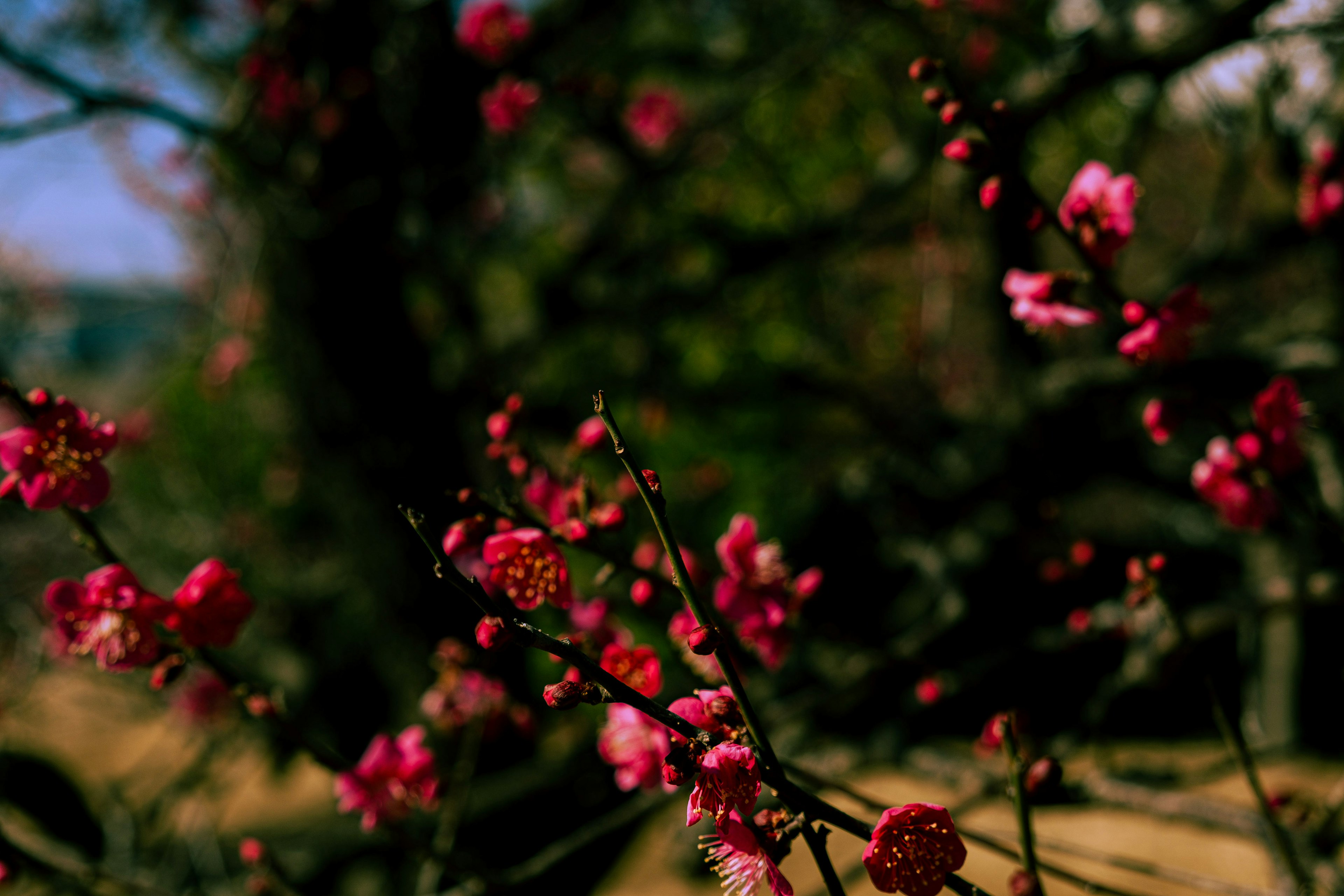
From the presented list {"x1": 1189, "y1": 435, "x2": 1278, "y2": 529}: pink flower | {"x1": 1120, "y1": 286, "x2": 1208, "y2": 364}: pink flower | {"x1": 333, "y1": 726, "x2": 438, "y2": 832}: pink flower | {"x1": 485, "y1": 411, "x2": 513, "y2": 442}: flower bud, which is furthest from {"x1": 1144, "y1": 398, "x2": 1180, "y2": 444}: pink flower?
{"x1": 333, "y1": 726, "x2": 438, "y2": 832}: pink flower

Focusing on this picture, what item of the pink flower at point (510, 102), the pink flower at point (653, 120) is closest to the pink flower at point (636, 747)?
the pink flower at point (510, 102)

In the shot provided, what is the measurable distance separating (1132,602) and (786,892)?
31.6 inches

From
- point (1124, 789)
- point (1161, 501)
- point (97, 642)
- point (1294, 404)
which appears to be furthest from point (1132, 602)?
point (1161, 501)

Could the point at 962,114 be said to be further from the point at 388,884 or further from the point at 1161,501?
the point at 1161,501

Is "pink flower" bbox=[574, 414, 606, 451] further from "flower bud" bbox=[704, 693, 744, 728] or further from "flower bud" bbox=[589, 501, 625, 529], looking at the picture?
"flower bud" bbox=[704, 693, 744, 728]

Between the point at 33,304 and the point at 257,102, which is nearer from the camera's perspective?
the point at 257,102

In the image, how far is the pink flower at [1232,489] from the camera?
1446 mm

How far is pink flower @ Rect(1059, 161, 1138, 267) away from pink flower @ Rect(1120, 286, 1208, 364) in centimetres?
9

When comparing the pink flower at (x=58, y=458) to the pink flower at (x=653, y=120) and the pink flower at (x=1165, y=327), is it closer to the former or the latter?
the pink flower at (x=1165, y=327)

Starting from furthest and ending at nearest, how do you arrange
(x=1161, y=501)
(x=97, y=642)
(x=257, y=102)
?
(x=1161, y=501), (x=257, y=102), (x=97, y=642)

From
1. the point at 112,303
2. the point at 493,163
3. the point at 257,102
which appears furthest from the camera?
the point at 112,303

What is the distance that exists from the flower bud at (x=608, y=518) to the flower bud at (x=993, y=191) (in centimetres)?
71

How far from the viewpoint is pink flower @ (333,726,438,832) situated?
55.4 inches

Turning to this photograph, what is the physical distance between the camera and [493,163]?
349 centimetres
